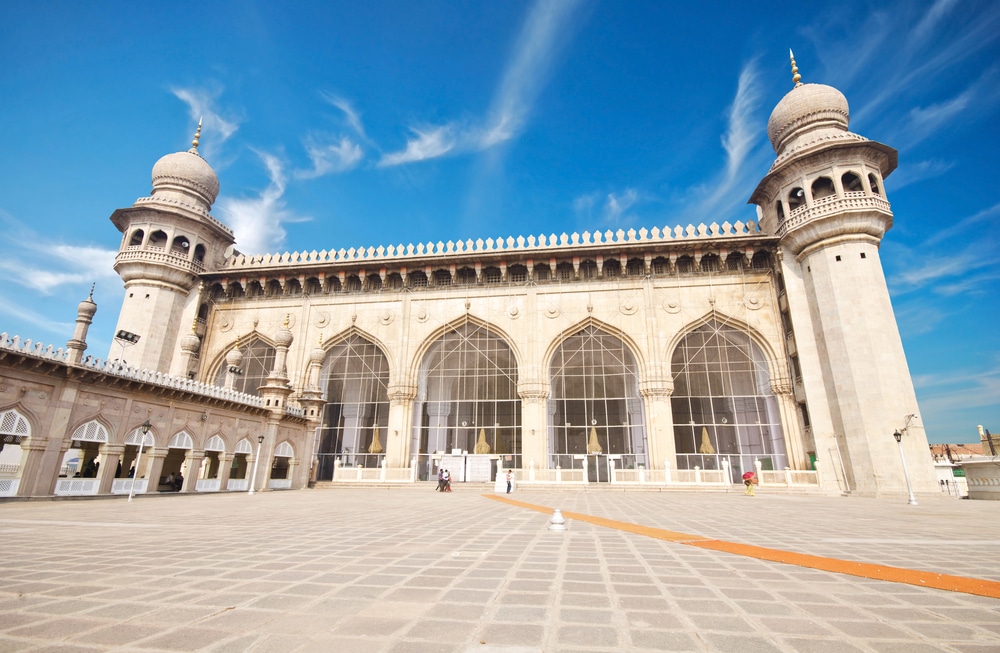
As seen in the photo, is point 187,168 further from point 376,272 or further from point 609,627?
point 609,627

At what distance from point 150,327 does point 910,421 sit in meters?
34.2

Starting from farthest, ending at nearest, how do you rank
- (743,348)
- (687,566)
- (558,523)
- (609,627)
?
1. (743,348)
2. (558,523)
3. (687,566)
4. (609,627)

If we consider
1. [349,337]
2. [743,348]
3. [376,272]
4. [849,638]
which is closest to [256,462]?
[349,337]

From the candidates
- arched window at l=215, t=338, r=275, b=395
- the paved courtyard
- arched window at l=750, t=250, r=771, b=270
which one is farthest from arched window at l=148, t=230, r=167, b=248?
arched window at l=750, t=250, r=771, b=270

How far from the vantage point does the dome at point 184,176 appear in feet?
87.0

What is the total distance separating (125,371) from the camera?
14.9 meters

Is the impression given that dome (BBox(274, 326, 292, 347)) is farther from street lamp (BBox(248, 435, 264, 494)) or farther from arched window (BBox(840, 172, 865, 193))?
arched window (BBox(840, 172, 865, 193))

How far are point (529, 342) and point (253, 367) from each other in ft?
51.0

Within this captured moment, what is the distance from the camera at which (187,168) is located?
2686 cm

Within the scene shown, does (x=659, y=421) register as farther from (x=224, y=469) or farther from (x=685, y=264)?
(x=224, y=469)

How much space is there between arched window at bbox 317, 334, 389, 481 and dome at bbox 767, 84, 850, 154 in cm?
2365

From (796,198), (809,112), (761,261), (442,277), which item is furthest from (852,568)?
(809,112)

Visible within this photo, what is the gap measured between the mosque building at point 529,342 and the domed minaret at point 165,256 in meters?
0.10

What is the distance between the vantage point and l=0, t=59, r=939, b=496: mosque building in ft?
60.1
